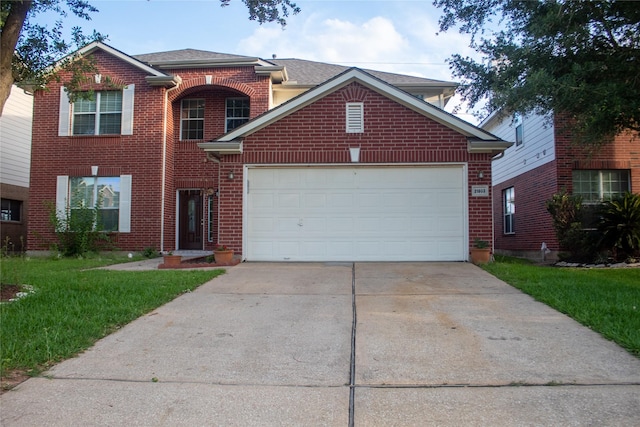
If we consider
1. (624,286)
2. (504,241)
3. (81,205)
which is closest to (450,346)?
(624,286)

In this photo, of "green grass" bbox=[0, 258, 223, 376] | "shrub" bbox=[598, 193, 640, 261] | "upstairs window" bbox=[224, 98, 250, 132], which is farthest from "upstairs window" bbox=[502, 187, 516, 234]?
"green grass" bbox=[0, 258, 223, 376]

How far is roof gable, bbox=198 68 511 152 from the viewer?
10.9 meters

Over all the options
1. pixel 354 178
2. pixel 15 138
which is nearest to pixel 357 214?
pixel 354 178

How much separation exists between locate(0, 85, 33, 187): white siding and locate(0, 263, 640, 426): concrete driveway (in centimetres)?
1562

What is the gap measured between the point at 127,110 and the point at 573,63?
40.8ft

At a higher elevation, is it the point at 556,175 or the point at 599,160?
the point at 599,160

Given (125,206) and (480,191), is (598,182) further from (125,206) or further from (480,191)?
(125,206)

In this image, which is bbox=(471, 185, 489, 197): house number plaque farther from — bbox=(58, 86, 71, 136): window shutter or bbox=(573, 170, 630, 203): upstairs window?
bbox=(58, 86, 71, 136): window shutter

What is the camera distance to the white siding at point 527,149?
13688 millimetres

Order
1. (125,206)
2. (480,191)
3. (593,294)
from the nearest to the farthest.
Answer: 1. (593,294)
2. (480,191)
3. (125,206)

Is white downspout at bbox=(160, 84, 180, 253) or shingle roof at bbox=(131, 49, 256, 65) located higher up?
shingle roof at bbox=(131, 49, 256, 65)

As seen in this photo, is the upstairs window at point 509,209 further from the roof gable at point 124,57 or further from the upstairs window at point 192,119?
the roof gable at point 124,57

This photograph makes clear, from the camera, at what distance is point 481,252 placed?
10477mm

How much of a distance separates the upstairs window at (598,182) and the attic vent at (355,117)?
258 inches
